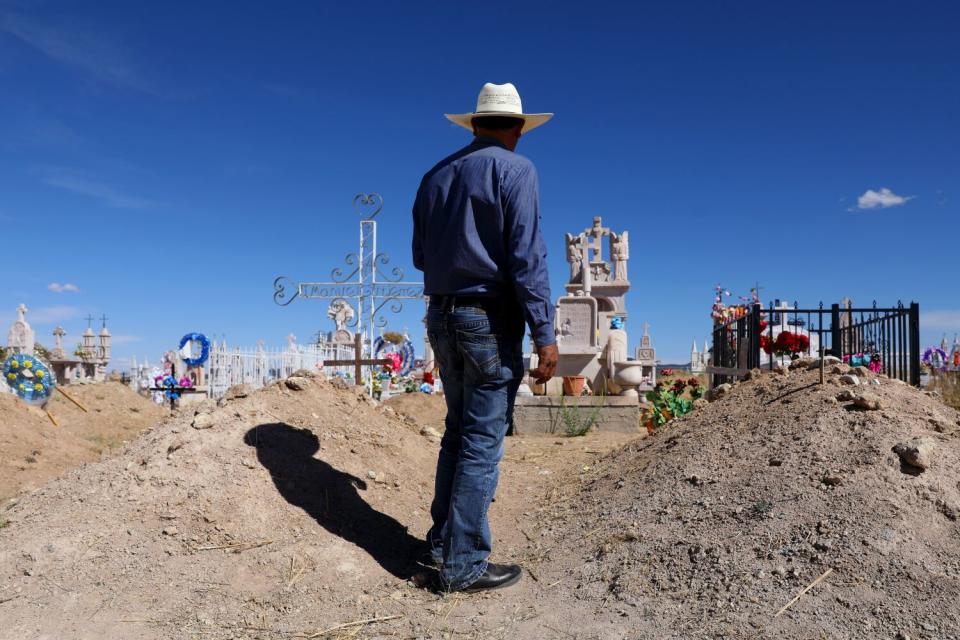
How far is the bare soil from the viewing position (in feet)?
8.16

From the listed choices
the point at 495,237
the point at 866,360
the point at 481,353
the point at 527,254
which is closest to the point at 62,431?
the point at 481,353

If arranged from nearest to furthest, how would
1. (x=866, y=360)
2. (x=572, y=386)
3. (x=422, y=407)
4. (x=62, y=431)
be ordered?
(x=62, y=431)
(x=866, y=360)
(x=572, y=386)
(x=422, y=407)

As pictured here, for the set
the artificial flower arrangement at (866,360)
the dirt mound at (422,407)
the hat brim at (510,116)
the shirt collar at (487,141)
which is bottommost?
the dirt mound at (422,407)

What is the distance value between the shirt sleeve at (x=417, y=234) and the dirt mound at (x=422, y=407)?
8093mm

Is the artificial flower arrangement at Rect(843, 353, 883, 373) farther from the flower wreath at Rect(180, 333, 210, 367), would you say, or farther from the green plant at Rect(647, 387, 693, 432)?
the flower wreath at Rect(180, 333, 210, 367)

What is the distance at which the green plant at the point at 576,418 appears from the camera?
897 cm

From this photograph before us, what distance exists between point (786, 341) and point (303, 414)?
22.4ft

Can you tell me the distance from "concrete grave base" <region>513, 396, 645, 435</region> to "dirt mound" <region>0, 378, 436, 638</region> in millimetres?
4929

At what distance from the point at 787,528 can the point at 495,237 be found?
1768 mm

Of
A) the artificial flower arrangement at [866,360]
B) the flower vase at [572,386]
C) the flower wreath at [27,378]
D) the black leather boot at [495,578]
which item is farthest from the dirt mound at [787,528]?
the flower wreath at [27,378]

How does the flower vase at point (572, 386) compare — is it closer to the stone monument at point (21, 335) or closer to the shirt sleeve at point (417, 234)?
the shirt sleeve at point (417, 234)

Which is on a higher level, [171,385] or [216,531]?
[216,531]

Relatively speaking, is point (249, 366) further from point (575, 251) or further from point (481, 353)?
Result: point (481, 353)

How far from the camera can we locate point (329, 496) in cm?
370
